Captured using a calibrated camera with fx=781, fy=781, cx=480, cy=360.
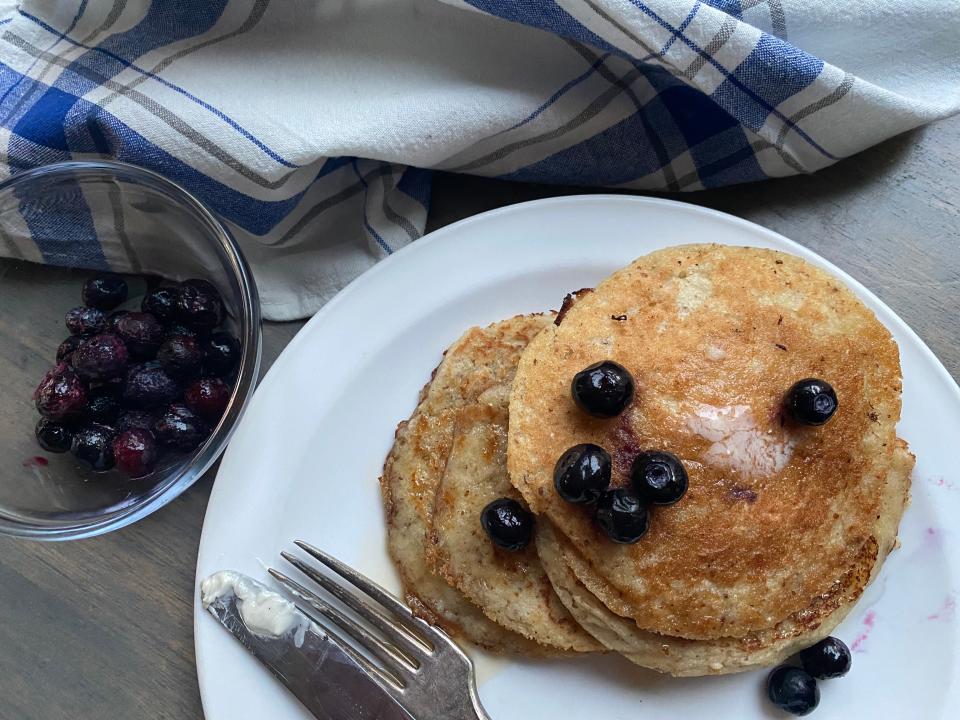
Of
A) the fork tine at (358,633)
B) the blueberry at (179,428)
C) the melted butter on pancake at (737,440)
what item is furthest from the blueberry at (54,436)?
the melted butter on pancake at (737,440)

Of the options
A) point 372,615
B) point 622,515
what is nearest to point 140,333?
point 372,615

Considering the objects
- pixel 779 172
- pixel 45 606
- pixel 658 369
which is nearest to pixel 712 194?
pixel 779 172

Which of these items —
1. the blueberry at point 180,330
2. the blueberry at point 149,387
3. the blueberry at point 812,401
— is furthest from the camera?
the blueberry at point 180,330

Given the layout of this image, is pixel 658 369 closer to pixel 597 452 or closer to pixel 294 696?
pixel 597 452

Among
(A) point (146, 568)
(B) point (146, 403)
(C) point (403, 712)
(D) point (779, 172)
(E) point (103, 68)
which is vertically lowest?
(A) point (146, 568)

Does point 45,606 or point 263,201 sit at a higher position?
point 263,201

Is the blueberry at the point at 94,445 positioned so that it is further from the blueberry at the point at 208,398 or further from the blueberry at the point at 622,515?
the blueberry at the point at 622,515

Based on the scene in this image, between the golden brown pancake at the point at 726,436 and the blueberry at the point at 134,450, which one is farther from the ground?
the golden brown pancake at the point at 726,436
